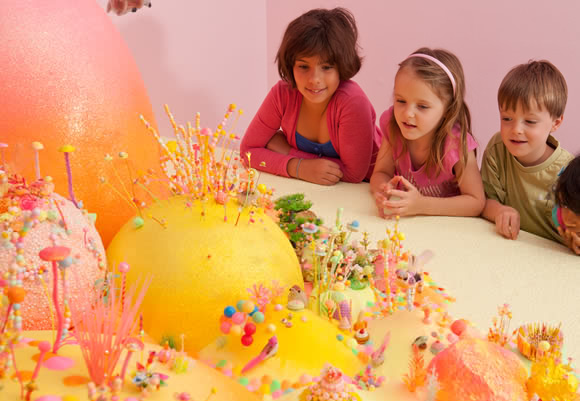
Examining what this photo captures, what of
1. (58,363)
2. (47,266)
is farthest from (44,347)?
(47,266)

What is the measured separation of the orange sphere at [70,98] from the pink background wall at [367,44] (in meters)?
1.63

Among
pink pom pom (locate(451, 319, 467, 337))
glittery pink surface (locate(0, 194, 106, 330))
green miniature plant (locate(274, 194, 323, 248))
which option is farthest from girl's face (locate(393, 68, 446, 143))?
glittery pink surface (locate(0, 194, 106, 330))

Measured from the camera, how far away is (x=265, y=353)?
95 centimetres

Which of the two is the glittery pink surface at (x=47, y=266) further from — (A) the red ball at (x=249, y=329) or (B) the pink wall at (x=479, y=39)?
(B) the pink wall at (x=479, y=39)

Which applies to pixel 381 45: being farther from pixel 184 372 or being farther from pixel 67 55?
pixel 184 372

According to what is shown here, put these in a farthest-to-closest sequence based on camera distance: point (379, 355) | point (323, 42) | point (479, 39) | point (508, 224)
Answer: point (479, 39) → point (323, 42) → point (508, 224) → point (379, 355)

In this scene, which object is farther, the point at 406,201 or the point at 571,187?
the point at 406,201

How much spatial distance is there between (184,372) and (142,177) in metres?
0.54

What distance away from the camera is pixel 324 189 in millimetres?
1965

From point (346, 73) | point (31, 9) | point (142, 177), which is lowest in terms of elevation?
point (142, 177)

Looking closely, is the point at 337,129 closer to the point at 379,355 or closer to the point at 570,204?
the point at 570,204

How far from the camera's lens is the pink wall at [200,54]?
9.47 feet

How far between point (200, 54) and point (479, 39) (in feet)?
4.89

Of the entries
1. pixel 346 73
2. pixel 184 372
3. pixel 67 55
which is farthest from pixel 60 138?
pixel 346 73
